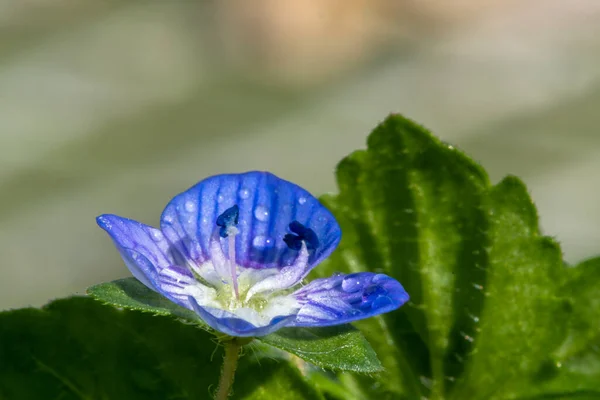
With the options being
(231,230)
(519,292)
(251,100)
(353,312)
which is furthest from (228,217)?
(251,100)

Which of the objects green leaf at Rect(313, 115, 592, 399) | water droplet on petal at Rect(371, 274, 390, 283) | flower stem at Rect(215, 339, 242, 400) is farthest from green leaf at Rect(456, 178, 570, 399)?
flower stem at Rect(215, 339, 242, 400)

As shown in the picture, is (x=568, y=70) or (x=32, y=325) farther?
(x=568, y=70)

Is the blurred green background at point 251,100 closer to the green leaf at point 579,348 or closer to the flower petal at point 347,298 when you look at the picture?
the green leaf at point 579,348

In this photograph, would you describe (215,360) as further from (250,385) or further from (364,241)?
(364,241)

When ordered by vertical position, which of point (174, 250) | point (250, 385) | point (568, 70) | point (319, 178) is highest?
point (568, 70)

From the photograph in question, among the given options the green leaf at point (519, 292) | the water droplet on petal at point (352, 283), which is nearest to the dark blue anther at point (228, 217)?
the water droplet on petal at point (352, 283)

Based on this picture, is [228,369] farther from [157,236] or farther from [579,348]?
[579,348]

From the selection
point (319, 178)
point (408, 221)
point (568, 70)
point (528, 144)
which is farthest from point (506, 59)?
point (408, 221)
